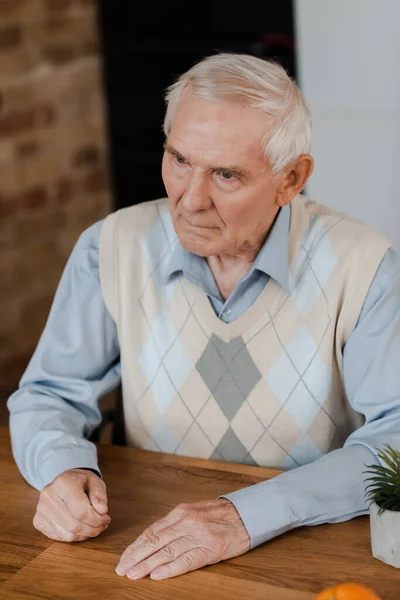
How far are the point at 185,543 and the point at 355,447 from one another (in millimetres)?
403

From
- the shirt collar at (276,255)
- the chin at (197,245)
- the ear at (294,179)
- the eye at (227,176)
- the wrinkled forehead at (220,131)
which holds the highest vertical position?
the wrinkled forehead at (220,131)

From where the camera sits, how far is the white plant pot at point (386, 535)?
4.96ft

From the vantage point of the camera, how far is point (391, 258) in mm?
1946

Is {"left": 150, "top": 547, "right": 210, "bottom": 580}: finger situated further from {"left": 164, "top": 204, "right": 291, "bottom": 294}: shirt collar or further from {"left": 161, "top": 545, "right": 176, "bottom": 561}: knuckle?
{"left": 164, "top": 204, "right": 291, "bottom": 294}: shirt collar

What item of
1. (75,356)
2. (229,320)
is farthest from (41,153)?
(229,320)

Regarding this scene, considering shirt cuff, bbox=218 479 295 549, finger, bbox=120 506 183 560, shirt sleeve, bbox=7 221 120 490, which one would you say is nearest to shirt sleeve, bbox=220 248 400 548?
shirt cuff, bbox=218 479 295 549

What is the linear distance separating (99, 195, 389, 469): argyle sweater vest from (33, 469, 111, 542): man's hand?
0.32m

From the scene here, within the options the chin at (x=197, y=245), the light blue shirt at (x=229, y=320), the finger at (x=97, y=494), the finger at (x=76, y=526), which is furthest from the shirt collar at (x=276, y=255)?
the finger at (x=76, y=526)

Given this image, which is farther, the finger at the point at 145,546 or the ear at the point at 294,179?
the ear at the point at 294,179

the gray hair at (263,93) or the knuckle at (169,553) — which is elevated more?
the gray hair at (263,93)

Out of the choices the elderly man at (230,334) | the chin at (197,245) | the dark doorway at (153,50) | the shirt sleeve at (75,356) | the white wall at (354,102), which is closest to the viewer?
the elderly man at (230,334)

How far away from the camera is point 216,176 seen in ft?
6.07

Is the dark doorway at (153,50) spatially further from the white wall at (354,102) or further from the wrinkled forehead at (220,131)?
the wrinkled forehead at (220,131)

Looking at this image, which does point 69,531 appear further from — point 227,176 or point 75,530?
point 227,176
